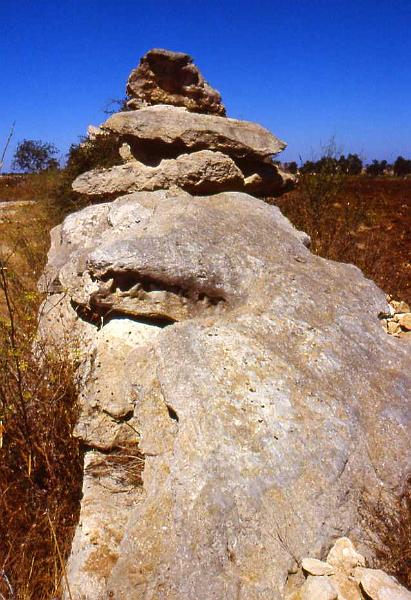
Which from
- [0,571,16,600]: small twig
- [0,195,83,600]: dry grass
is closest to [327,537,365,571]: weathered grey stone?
[0,195,83,600]: dry grass

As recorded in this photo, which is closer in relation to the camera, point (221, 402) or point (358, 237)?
point (221, 402)

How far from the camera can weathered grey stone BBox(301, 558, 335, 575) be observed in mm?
2266

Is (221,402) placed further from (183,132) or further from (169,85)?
(169,85)

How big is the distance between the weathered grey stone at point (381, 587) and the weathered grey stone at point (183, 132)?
4.42 meters

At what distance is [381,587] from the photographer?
2.18 metres

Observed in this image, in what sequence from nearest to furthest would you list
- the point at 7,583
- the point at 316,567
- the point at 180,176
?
the point at 316,567 < the point at 7,583 < the point at 180,176

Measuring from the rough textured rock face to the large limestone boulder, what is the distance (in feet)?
8.34

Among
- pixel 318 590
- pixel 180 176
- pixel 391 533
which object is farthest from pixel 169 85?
pixel 318 590

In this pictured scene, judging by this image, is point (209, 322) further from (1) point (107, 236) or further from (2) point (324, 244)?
(2) point (324, 244)

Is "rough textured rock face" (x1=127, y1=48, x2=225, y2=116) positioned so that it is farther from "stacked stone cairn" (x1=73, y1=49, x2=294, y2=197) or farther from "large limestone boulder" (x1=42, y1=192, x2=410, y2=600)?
"large limestone boulder" (x1=42, y1=192, x2=410, y2=600)

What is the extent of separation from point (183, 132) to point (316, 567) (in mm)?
4410

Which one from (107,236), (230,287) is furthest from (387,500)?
(107,236)

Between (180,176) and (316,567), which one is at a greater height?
(180,176)

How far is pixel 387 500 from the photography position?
8.93 ft
